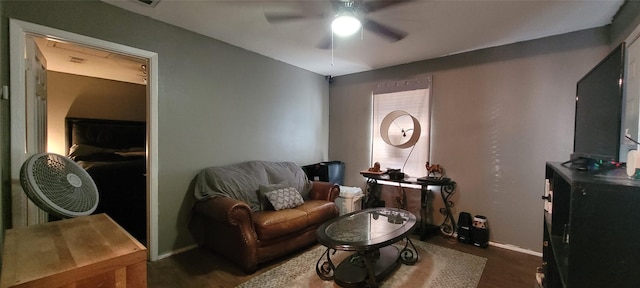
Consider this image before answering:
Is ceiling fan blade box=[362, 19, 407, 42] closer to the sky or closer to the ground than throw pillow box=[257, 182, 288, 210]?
closer to the sky

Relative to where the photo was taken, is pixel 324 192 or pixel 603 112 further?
pixel 324 192

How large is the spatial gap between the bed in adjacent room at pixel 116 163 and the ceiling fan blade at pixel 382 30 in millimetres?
3012

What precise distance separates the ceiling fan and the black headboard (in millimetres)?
3315

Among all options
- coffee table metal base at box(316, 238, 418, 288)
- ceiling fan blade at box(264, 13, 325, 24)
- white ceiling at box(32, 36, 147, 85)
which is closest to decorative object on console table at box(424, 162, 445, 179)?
coffee table metal base at box(316, 238, 418, 288)

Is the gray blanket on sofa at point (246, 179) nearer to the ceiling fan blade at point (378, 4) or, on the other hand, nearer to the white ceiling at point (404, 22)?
the white ceiling at point (404, 22)

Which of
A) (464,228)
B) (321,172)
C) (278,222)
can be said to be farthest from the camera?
(321,172)

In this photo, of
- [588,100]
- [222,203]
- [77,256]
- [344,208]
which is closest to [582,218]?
[588,100]

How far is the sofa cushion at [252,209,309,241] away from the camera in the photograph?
7.93ft

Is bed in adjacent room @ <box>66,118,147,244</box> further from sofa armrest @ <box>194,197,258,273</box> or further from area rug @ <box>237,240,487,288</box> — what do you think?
area rug @ <box>237,240,487,288</box>

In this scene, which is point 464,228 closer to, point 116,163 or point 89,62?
point 116,163

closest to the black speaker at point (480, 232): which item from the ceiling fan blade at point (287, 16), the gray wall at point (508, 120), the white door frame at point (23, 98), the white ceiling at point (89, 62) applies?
the gray wall at point (508, 120)

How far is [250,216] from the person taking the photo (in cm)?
240

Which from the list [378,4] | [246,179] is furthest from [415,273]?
[378,4]

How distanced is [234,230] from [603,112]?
2.71 meters
